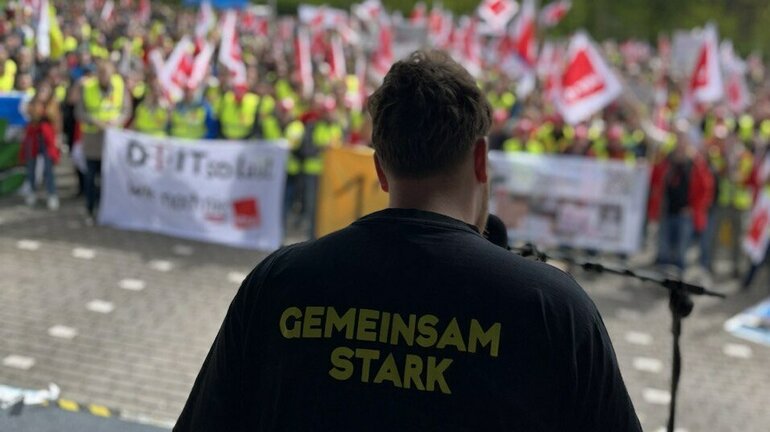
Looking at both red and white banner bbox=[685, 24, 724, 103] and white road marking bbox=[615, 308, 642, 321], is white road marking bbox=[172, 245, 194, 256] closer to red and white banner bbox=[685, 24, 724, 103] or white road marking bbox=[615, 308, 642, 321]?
white road marking bbox=[615, 308, 642, 321]

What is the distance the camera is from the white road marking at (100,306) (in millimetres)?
8203

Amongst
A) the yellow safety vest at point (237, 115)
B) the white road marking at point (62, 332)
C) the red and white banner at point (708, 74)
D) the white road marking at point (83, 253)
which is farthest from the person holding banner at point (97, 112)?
the red and white banner at point (708, 74)

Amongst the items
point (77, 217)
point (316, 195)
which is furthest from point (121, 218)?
point (316, 195)

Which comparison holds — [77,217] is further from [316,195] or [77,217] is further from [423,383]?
[423,383]

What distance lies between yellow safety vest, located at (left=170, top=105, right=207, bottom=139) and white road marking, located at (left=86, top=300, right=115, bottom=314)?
4544 mm

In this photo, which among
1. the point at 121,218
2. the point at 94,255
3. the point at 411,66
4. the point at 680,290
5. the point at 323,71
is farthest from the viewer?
the point at 323,71

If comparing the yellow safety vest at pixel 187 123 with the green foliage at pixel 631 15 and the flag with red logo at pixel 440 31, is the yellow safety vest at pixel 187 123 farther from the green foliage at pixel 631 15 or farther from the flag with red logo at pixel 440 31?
the green foliage at pixel 631 15

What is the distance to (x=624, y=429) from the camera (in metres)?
1.70

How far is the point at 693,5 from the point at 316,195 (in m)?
51.4

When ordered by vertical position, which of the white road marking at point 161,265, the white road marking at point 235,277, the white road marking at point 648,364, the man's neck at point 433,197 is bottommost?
the white road marking at point 161,265

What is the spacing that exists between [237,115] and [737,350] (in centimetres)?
732

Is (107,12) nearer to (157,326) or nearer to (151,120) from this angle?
(151,120)

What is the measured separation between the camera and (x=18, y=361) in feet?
22.3

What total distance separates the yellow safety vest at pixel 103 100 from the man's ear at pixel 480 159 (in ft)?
36.0
